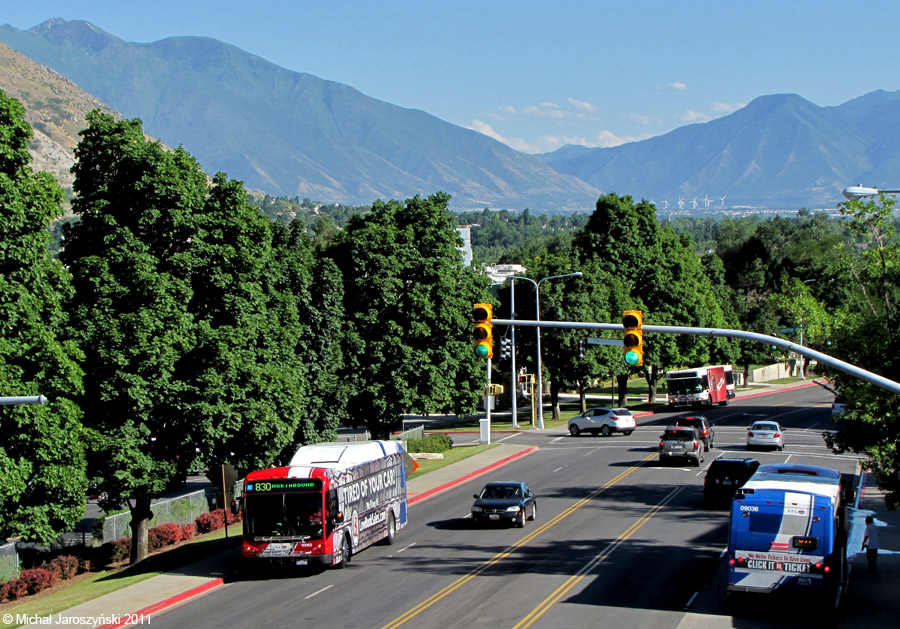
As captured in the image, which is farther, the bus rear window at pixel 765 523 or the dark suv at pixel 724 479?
the dark suv at pixel 724 479

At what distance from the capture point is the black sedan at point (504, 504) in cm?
3459

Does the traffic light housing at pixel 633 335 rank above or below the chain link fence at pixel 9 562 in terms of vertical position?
above

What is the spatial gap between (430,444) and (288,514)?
31.9m

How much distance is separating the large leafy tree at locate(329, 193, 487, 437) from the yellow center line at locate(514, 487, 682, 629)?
61.1 feet

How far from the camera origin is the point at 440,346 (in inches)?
2206

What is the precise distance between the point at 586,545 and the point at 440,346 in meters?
25.9

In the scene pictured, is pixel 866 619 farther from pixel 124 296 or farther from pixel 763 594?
pixel 124 296

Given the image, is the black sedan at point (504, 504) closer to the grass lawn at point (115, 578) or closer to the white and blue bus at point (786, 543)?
the grass lawn at point (115, 578)

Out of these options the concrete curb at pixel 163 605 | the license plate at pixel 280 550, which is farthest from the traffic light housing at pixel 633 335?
the concrete curb at pixel 163 605

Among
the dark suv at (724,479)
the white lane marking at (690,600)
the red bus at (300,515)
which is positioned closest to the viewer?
the white lane marking at (690,600)

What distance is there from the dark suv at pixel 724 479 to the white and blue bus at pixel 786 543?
50.5 feet

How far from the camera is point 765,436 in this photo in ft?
176

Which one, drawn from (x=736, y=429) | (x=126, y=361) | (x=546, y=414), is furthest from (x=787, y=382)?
(x=126, y=361)

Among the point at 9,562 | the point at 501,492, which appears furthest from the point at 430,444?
the point at 9,562
